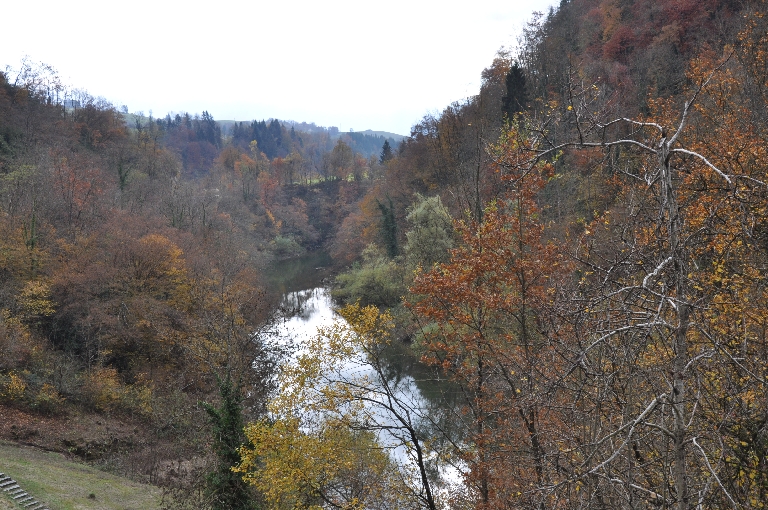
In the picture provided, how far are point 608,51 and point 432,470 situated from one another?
34009mm

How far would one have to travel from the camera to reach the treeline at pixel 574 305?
3.63m

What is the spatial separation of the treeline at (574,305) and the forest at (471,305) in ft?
0.32

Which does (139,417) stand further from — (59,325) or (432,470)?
(432,470)

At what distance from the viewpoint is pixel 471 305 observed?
33.8 ft

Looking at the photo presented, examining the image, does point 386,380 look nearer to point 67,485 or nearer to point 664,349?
point 67,485

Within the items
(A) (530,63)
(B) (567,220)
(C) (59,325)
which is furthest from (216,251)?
(A) (530,63)

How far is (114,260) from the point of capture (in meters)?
25.0

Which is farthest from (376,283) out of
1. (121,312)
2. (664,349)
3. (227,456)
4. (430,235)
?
(664,349)

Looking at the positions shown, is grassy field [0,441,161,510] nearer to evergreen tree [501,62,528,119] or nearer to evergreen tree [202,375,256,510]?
evergreen tree [202,375,256,510]

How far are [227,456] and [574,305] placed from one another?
10.2 metres

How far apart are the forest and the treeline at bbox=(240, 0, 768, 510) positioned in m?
0.10

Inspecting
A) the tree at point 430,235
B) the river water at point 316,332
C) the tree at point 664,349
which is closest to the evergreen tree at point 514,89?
the tree at point 430,235

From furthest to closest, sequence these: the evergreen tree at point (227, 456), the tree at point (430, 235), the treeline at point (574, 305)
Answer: the tree at point (430, 235) < the evergreen tree at point (227, 456) < the treeline at point (574, 305)

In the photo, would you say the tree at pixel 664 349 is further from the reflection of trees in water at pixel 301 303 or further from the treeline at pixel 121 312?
the reflection of trees in water at pixel 301 303
